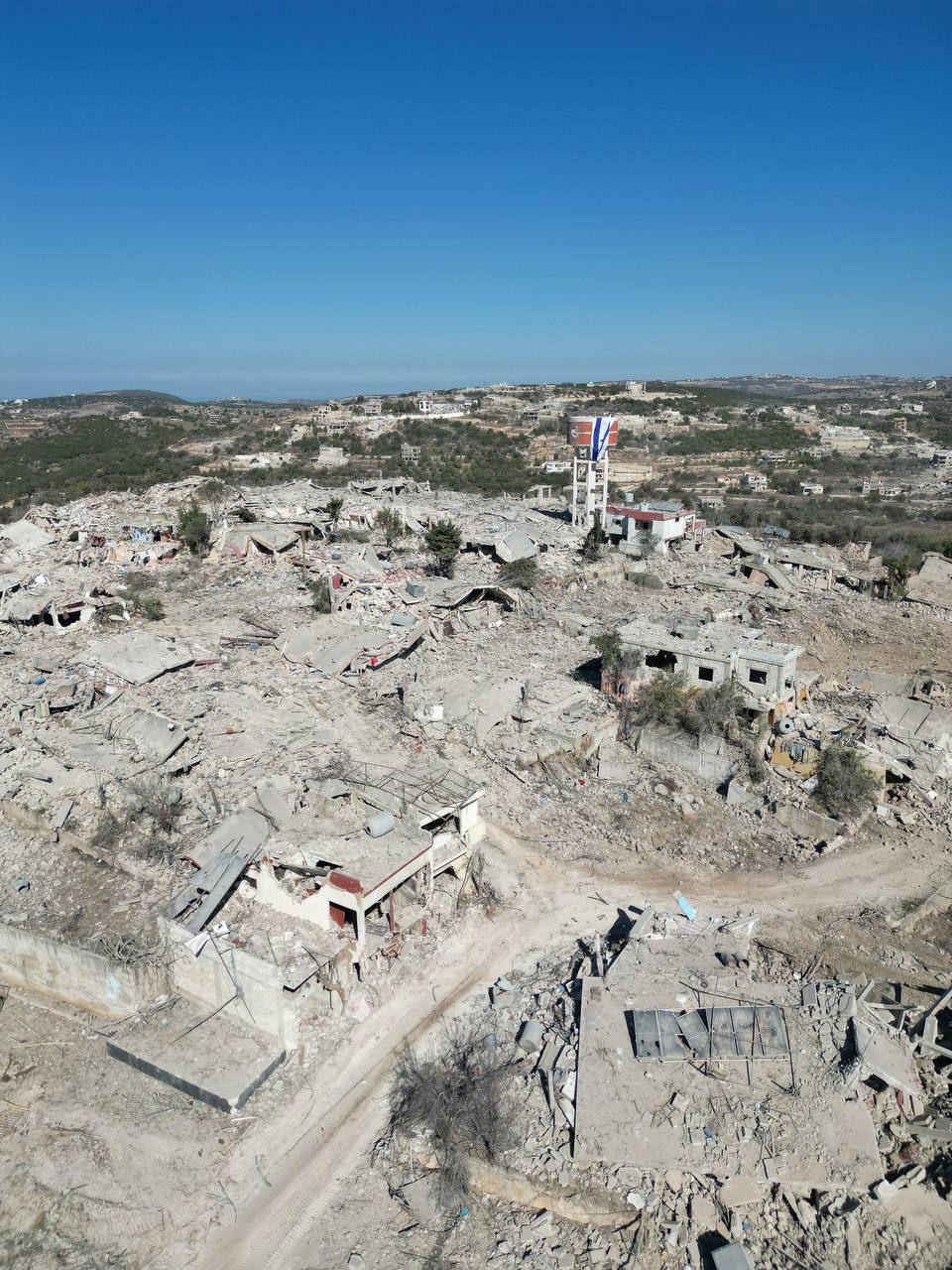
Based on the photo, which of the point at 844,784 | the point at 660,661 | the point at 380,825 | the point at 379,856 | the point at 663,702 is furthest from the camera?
the point at 660,661

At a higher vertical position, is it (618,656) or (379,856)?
(618,656)

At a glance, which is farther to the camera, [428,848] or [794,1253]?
[428,848]

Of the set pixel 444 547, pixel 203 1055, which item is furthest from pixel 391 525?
pixel 203 1055

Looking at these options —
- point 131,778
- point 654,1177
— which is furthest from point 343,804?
point 654,1177

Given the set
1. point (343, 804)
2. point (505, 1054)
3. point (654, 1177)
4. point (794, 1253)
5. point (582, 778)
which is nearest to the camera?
point (794, 1253)

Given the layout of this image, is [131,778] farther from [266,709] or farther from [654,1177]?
[654,1177]

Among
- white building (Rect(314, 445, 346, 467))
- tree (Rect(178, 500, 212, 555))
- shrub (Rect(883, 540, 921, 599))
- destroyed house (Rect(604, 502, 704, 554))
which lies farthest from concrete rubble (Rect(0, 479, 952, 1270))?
white building (Rect(314, 445, 346, 467))

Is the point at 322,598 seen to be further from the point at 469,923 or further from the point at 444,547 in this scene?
the point at 469,923
